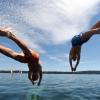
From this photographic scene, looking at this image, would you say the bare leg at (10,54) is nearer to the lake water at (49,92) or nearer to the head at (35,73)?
the head at (35,73)

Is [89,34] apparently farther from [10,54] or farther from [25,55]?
[10,54]

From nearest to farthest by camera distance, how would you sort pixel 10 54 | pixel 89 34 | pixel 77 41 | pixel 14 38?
pixel 89 34, pixel 77 41, pixel 14 38, pixel 10 54

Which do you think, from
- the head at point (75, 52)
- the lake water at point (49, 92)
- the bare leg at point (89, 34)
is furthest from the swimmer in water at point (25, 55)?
the lake water at point (49, 92)

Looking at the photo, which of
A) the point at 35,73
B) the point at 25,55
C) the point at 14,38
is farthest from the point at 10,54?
the point at 35,73

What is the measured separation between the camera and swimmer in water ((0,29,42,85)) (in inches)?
490

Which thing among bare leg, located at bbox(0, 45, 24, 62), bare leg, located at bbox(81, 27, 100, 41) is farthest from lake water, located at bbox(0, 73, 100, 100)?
bare leg, located at bbox(81, 27, 100, 41)

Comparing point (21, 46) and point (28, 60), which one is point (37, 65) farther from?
point (21, 46)

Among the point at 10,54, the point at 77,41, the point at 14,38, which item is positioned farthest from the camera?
the point at 10,54

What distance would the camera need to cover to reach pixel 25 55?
1312 cm

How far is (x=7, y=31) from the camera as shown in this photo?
41.3ft

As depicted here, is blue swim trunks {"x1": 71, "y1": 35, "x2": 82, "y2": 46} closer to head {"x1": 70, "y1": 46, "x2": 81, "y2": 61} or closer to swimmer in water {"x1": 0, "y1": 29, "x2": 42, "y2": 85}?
head {"x1": 70, "y1": 46, "x2": 81, "y2": 61}

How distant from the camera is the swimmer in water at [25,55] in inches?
490

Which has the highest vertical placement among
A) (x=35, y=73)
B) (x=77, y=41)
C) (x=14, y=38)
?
(x=14, y=38)

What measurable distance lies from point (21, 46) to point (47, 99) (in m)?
15.3
